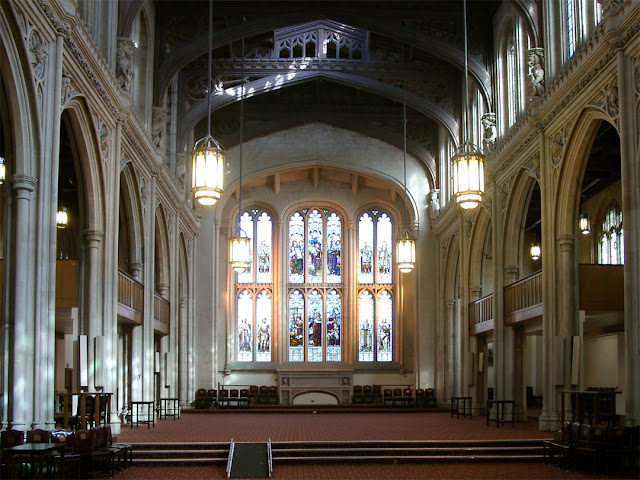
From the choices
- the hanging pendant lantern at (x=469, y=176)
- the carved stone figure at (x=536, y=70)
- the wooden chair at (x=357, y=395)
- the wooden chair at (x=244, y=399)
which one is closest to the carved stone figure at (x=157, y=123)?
the wooden chair at (x=244, y=399)

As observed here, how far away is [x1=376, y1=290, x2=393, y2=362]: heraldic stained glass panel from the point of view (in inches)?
1494

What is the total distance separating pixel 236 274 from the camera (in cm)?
3838

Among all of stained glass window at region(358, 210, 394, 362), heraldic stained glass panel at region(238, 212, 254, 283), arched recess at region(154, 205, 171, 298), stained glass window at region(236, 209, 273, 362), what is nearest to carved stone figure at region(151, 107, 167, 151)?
arched recess at region(154, 205, 171, 298)

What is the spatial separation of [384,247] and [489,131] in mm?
13239

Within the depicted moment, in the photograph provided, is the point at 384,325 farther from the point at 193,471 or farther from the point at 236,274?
the point at 193,471

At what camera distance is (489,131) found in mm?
26359

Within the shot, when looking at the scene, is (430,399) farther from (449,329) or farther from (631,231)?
(631,231)

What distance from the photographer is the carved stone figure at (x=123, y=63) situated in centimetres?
2091

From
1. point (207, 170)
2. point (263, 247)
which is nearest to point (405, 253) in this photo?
point (263, 247)

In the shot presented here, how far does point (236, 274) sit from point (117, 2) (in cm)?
1871

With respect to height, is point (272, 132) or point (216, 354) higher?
point (272, 132)

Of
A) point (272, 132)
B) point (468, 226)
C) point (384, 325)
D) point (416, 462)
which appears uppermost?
point (272, 132)

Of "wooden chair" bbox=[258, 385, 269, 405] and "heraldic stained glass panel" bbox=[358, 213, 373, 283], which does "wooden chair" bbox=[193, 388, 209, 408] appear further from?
"heraldic stained glass panel" bbox=[358, 213, 373, 283]

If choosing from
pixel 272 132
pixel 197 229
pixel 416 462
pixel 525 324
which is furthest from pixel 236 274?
pixel 416 462
